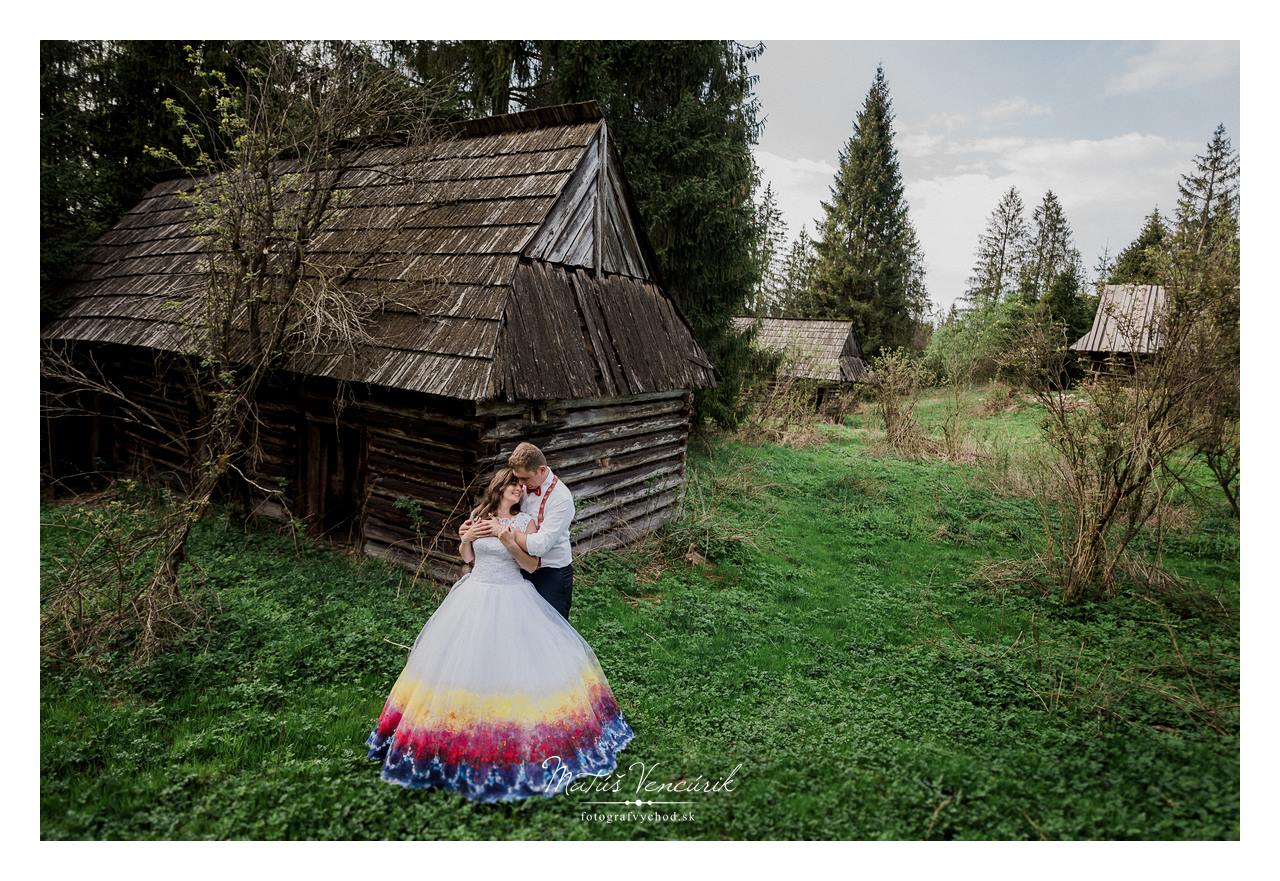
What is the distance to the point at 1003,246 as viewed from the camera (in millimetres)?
33062

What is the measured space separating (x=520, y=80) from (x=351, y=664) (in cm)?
1021

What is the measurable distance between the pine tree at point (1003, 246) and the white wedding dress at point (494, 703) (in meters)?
33.3

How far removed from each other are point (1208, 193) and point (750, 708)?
505 centimetres

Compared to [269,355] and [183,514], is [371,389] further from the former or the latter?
[183,514]

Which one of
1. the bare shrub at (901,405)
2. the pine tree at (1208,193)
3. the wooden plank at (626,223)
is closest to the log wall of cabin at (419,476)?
the wooden plank at (626,223)

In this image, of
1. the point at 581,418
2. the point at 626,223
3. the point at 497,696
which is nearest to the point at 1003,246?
the point at 626,223

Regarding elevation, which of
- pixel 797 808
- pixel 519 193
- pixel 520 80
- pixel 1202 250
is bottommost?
pixel 797 808

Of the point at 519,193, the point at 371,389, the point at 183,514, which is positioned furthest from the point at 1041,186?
the point at 183,514

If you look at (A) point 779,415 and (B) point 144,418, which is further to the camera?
(A) point 779,415

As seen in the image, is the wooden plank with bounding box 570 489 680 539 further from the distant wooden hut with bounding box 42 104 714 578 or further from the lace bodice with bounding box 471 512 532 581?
the lace bodice with bounding box 471 512 532 581

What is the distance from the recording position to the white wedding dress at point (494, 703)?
12.5ft

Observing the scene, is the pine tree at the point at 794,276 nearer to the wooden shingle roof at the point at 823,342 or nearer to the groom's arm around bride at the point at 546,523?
the wooden shingle roof at the point at 823,342

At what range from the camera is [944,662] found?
5.54m

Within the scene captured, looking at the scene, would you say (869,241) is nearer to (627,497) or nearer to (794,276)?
(794,276)
